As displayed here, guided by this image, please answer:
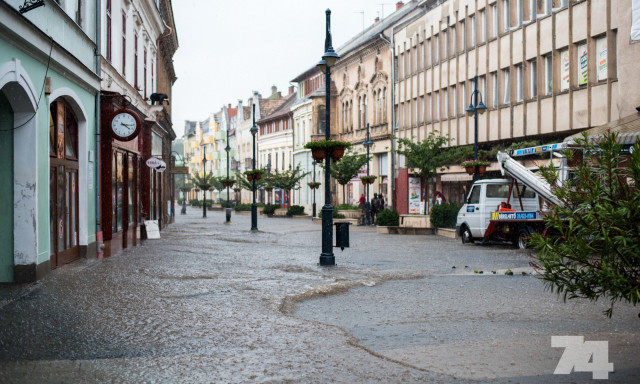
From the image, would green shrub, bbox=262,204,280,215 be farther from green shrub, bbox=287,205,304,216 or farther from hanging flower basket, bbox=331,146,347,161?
hanging flower basket, bbox=331,146,347,161

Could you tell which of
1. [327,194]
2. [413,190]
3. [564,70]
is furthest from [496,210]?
[413,190]

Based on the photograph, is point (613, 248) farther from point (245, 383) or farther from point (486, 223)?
point (486, 223)

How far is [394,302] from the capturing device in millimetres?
10789

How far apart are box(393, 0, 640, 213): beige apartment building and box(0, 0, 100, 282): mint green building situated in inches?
630

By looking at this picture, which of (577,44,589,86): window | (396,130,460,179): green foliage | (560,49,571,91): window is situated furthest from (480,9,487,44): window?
(577,44,589,86): window

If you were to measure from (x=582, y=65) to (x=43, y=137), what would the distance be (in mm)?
21310

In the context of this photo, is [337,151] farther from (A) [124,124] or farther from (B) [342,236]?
(A) [124,124]

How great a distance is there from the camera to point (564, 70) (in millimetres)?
29891

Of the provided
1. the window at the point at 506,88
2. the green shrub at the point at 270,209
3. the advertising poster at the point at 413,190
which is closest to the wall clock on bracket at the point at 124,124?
the window at the point at 506,88

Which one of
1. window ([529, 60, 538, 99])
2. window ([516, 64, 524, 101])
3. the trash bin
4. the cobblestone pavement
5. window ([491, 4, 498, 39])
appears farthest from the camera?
window ([491, 4, 498, 39])

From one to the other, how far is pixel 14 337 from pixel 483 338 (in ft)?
15.9

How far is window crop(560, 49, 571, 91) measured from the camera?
2961cm

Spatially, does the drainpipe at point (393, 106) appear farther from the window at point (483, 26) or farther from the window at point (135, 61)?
the window at point (135, 61)

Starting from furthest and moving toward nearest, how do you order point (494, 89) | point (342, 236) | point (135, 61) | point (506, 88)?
point (494, 89) < point (506, 88) < point (135, 61) < point (342, 236)
